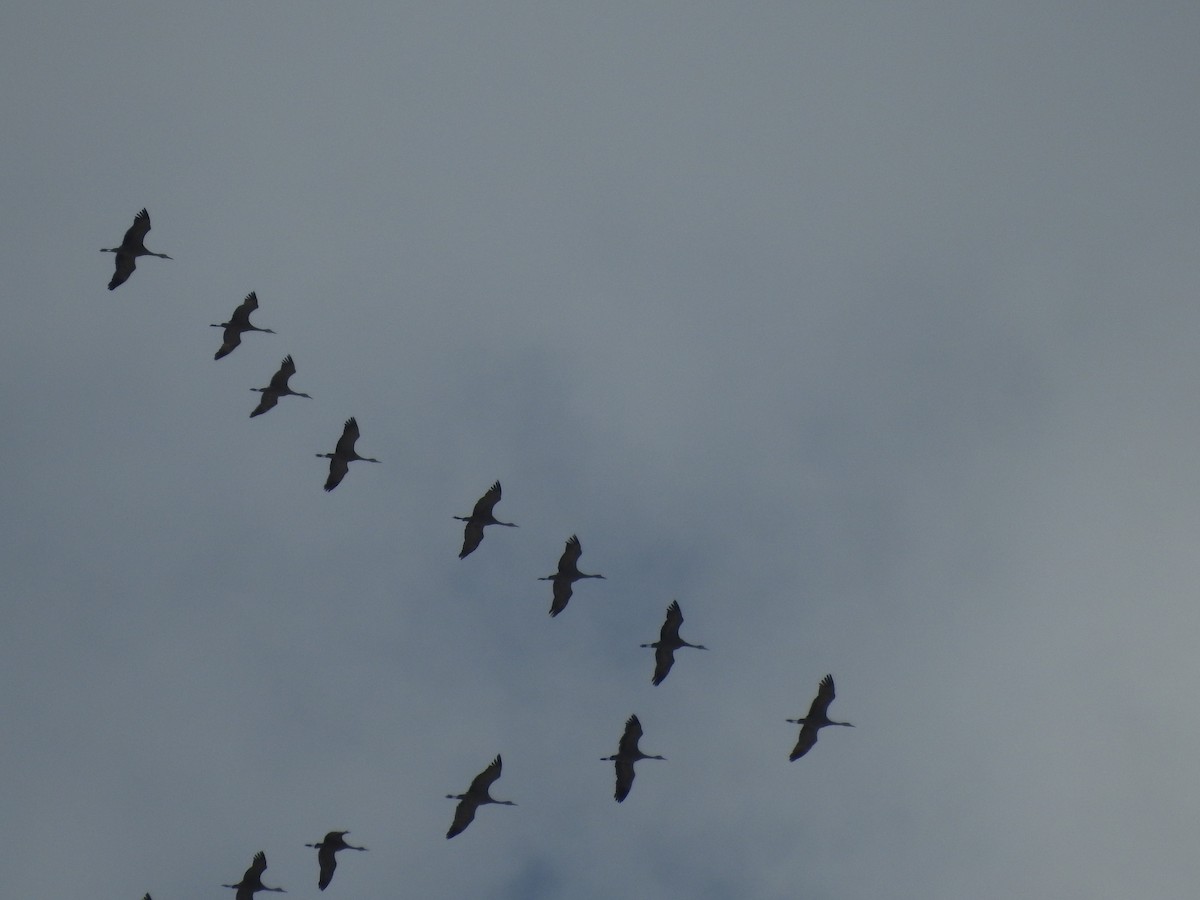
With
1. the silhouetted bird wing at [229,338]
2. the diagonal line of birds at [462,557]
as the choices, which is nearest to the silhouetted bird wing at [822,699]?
the diagonal line of birds at [462,557]

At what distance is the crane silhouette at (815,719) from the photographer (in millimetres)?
66125

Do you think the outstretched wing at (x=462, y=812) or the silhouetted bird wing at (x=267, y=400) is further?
the silhouetted bird wing at (x=267, y=400)

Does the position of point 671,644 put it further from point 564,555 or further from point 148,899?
point 148,899

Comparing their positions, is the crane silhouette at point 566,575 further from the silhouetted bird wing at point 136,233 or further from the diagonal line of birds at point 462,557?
the silhouetted bird wing at point 136,233

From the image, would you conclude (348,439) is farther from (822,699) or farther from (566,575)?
(822,699)

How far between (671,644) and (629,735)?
3.56m

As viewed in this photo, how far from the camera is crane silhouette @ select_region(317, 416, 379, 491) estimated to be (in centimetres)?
7081

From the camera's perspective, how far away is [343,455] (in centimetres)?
7106

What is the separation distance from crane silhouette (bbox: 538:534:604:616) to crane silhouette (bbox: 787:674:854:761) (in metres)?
9.53

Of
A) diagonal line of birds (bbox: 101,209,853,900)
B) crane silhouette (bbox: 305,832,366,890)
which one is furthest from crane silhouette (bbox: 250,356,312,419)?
crane silhouette (bbox: 305,832,366,890)

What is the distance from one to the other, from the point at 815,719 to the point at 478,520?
1418 centimetres

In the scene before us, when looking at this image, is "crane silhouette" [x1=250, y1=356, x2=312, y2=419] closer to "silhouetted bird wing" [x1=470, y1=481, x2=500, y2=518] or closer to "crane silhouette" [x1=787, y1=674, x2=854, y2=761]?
"silhouetted bird wing" [x1=470, y1=481, x2=500, y2=518]

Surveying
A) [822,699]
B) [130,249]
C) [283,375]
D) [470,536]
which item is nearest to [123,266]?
[130,249]

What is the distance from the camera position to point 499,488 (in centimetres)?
6944
